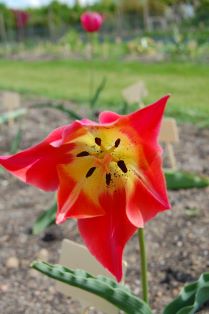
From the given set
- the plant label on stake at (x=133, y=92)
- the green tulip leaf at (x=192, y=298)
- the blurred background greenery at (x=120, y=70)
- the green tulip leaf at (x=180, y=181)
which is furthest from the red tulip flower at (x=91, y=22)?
the green tulip leaf at (x=192, y=298)

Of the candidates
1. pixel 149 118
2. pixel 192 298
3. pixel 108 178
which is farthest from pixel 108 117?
pixel 192 298

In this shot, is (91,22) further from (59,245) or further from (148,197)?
(148,197)

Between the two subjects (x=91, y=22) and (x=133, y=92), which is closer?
(x=133, y=92)

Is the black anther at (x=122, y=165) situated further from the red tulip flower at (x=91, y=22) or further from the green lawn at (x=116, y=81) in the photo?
the green lawn at (x=116, y=81)

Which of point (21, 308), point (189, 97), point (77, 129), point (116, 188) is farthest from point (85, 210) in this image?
point (189, 97)

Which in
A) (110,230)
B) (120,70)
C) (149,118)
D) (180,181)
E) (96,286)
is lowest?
(120,70)
